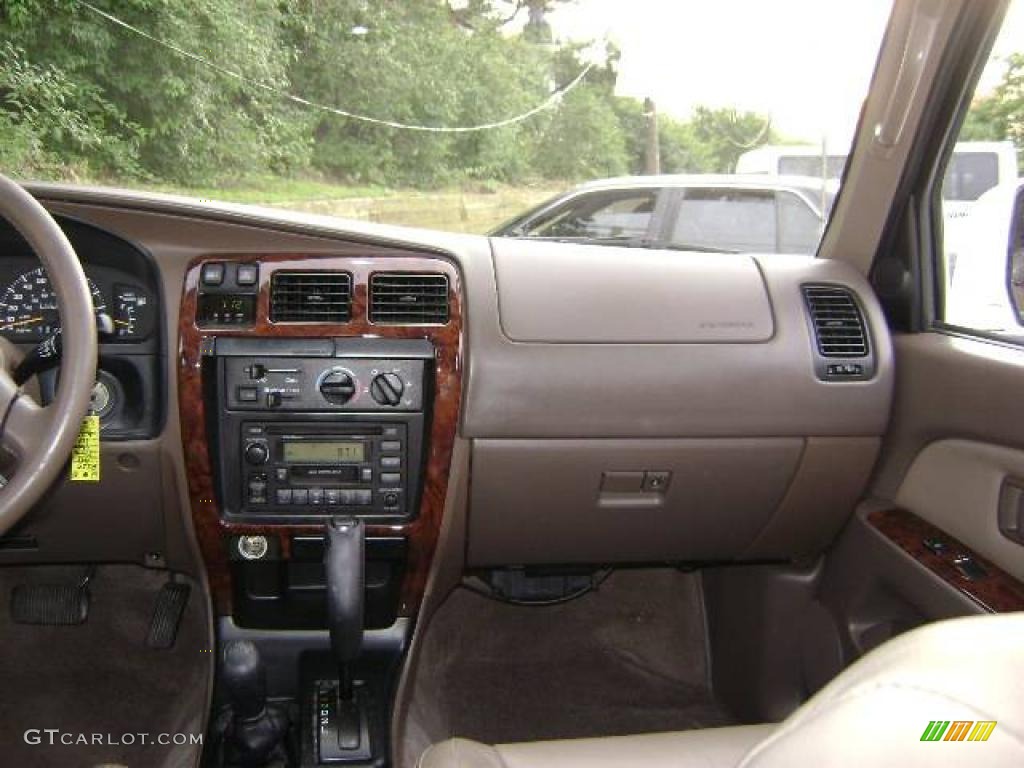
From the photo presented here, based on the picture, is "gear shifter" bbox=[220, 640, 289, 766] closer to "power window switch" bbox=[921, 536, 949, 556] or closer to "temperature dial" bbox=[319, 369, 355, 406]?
"temperature dial" bbox=[319, 369, 355, 406]

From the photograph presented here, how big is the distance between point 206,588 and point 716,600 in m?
1.53

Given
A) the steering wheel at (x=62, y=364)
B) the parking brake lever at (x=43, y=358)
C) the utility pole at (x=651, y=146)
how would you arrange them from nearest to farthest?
the steering wheel at (x=62, y=364)
the parking brake lever at (x=43, y=358)
the utility pole at (x=651, y=146)

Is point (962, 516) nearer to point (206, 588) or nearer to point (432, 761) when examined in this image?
point (432, 761)

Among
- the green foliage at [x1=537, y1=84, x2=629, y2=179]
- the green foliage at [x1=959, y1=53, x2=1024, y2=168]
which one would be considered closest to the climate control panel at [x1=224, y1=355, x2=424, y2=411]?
the green foliage at [x1=537, y1=84, x2=629, y2=179]

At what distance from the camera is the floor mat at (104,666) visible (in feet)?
9.04

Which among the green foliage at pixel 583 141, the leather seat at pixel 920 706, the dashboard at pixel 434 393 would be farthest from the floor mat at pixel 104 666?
the leather seat at pixel 920 706

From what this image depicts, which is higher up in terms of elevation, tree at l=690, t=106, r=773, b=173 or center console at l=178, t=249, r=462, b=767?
tree at l=690, t=106, r=773, b=173

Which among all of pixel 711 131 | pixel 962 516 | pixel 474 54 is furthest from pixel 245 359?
pixel 962 516

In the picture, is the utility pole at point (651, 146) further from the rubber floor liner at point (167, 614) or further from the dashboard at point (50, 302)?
the rubber floor liner at point (167, 614)

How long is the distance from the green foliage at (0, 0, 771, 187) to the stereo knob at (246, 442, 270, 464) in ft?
2.05

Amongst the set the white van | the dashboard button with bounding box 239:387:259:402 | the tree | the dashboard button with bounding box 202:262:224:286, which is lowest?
the dashboard button with bounding box 239:387:259:402

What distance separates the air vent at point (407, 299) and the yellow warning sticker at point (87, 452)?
626 mm

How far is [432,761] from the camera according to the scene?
169cm

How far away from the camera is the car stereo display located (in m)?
2.26
